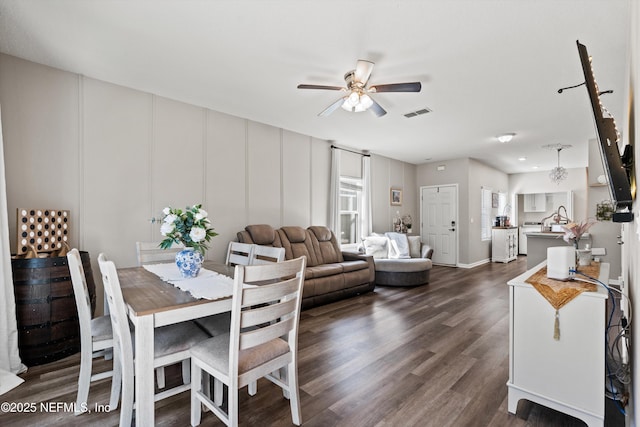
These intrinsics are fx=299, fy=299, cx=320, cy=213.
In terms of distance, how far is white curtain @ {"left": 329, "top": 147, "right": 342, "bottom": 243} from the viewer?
18.5ft

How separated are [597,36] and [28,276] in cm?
485

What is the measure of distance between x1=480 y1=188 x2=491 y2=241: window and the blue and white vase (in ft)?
24.8

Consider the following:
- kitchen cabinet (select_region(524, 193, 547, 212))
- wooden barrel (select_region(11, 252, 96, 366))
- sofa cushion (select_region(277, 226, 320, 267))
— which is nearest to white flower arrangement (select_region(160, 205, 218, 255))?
wooden barrel (select_region(11, 252, 96, 366))

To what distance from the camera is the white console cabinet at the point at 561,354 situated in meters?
1.61

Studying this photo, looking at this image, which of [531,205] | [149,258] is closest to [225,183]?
[149,258]

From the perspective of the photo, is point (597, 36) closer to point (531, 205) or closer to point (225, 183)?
point (225, 183)

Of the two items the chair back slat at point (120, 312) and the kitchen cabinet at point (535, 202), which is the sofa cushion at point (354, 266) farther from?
the kitchen cabinet at point (535, 202)

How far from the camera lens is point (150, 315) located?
142cm

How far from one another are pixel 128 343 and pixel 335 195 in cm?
446

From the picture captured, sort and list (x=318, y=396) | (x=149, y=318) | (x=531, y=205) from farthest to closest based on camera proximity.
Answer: (x=531, y=205), (x=318, y=396), (x=149, y=318)

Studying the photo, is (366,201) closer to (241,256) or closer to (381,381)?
(241,256)

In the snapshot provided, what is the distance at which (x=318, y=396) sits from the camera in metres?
2.03

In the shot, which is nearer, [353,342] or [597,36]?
[597,36]

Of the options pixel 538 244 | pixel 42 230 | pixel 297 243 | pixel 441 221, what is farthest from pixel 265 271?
pixel 441 221
